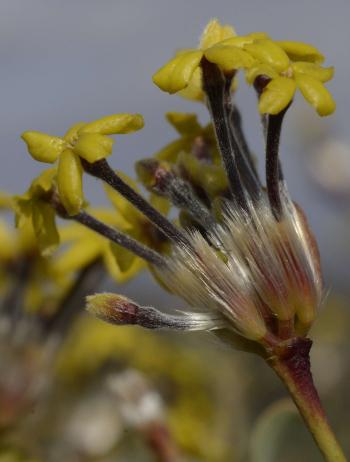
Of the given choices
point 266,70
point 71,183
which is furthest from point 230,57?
point 71,183

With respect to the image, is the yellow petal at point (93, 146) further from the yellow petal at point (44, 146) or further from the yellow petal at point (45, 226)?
the yellow petal at point (45, 226)

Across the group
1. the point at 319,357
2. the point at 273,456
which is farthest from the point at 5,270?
the point at 319,357

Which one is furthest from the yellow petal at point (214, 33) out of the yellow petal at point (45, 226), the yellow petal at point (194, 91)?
the yellow petal at point (45, 226)

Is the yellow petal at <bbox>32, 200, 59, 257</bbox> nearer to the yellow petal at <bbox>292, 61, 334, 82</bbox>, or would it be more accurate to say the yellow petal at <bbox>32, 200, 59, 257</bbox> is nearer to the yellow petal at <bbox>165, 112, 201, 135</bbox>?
the yellow petal at <bbox>165, 112, 201, 135</bbox>

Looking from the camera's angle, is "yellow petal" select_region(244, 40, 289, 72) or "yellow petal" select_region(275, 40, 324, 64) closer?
"yellow petal" select_region(244, 40, 289, 72)

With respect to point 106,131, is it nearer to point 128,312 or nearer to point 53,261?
point 128,312

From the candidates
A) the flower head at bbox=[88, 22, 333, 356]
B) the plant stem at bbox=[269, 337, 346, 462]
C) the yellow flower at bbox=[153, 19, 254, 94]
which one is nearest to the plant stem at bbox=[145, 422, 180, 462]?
the flower head at bbox=[88, 22, 333, 356]
